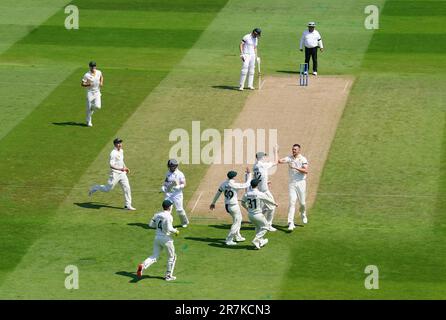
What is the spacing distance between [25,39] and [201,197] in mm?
19292

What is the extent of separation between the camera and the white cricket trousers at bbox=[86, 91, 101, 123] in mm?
39938

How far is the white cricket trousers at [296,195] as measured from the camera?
1262 inches

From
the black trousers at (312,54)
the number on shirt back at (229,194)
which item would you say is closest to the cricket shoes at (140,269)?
the number on shirt back at (229,194)

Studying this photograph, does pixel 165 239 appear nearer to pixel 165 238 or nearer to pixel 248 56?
pixel 165 238

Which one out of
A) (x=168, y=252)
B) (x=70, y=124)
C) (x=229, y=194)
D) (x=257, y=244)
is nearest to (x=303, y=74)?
(x=70, y=124)

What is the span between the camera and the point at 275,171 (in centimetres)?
3631

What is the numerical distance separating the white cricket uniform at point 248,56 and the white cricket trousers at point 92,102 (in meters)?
5.87

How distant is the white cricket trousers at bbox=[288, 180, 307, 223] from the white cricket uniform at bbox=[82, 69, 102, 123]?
32.5ft

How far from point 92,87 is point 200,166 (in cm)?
533

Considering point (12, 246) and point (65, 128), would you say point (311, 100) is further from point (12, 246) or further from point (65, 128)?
point (12, 246)

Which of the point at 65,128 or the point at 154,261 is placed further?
the point at 65,128

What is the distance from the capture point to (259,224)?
101 ft

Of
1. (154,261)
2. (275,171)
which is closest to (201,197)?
(275,171)
